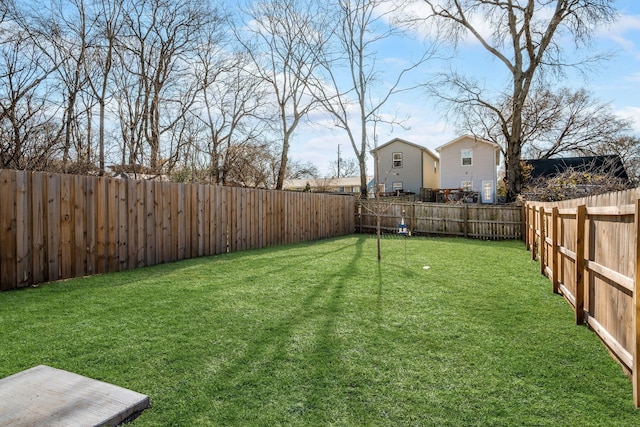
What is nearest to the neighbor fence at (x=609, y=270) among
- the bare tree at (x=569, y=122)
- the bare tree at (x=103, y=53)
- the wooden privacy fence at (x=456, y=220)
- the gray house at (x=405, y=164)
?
the wooden privacy fence at (x=456, y=220)

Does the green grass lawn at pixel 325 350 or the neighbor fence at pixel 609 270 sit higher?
the neighbor fence at pixel 609 270

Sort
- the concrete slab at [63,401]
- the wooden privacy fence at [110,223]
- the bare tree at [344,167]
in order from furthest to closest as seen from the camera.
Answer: the bare tree at [344,167], the wooden privacy fence at [110,223], the concrete slab at [63,401]

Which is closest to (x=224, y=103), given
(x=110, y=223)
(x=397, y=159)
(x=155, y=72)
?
(x=155, y=72)

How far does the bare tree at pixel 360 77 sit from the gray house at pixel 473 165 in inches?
328

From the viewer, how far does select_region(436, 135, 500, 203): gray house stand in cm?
2472

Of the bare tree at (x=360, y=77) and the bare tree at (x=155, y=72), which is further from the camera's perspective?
the bare tree at (x=360, y=77)

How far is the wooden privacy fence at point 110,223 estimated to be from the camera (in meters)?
4.85

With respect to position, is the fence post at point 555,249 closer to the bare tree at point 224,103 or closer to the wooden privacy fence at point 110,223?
the wooden privacy fence at point 110,223

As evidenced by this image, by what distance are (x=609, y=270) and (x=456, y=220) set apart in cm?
1097

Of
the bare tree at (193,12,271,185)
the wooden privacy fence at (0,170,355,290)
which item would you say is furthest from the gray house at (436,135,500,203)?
the wooden privacy fence at (0,170,355,290)

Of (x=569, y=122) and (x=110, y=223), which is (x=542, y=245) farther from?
(x=569, y=122)

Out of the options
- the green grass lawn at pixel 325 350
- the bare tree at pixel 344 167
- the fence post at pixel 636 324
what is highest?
the bare tree at pixel 344 167

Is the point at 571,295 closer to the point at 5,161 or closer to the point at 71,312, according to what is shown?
the point at 71,312

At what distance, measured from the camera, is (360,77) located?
734 inches
